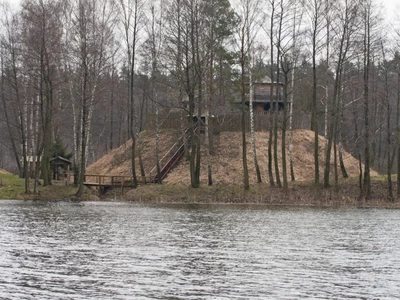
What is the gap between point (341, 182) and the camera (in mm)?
46000

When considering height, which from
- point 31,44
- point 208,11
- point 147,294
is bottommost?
point 147,294

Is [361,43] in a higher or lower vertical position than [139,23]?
lower

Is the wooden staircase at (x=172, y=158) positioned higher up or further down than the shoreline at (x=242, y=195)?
higher up

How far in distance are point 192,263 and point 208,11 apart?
3365 centimetres

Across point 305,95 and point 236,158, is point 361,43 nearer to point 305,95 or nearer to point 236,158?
point 236,158

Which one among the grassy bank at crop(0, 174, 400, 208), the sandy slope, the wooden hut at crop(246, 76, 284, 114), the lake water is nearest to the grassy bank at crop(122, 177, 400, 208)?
the grassy bank at crop(0, 174, 400, 208)

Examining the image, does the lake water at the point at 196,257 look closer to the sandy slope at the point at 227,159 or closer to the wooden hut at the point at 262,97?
the sandy slope at the point at 227,159

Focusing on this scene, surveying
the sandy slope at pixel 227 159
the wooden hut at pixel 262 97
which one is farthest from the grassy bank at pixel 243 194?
the wooden hut at pixel 262 97

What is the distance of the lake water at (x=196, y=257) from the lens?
508 inches

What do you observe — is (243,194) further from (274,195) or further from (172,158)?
(172,158)

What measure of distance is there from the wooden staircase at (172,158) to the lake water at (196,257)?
24805 mm

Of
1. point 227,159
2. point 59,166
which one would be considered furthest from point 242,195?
point 59,166

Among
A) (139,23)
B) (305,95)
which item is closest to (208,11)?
(139,23)

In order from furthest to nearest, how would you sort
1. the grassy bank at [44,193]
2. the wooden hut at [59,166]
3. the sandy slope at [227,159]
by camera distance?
the wooden hut at [59,166] < the sandy slope at [227,159] < the grassy bank at [44,193]
